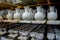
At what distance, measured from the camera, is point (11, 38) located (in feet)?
5.76

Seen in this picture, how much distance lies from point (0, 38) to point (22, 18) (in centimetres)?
61

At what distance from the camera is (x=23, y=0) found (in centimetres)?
172

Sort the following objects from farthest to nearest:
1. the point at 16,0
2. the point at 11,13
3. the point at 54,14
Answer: the point at 16,0, the point at 11,13, the point at 54,14

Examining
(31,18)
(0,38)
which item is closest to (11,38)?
(0,38)

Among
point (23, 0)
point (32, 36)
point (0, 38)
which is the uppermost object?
point (23, 0)

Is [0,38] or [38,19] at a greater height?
[38,19]

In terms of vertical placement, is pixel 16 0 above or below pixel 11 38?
above

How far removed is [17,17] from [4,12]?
0.48 m

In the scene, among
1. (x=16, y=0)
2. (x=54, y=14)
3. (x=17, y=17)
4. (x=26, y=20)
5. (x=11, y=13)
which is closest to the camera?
(x=54, y=14)

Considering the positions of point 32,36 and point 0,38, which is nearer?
point 32,36

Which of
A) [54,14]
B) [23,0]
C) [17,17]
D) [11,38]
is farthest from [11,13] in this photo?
[54,14]

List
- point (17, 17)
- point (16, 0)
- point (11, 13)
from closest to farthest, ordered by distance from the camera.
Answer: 1. point (17, 17)
2. point (11, 13)
3. point (16, 0)

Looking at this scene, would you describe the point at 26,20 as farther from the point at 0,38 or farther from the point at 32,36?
the point at 0,38

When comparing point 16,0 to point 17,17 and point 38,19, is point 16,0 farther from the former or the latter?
point 38,19
